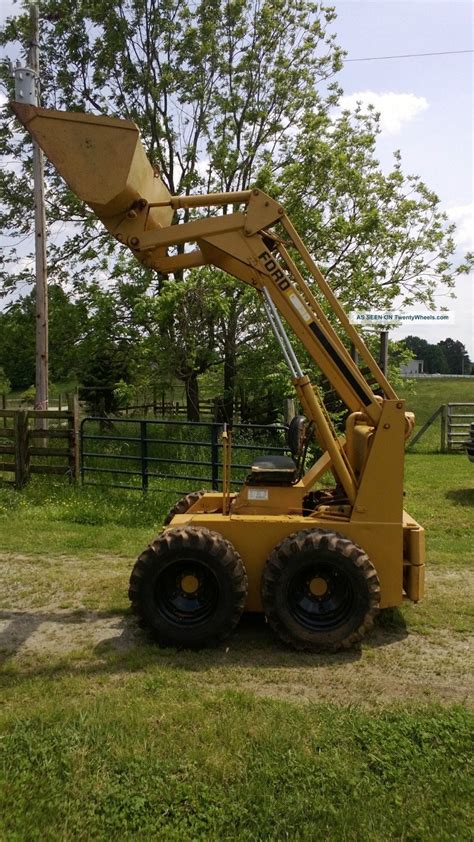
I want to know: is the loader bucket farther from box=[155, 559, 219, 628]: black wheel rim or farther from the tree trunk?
the tree trunk

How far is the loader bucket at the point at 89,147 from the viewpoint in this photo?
477 cm

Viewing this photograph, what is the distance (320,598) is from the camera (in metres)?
4.84

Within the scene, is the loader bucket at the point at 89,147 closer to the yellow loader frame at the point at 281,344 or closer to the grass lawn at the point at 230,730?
the yellow loader frame at the point at 281,344

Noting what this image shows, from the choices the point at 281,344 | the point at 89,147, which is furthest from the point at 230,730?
the point at 89,147

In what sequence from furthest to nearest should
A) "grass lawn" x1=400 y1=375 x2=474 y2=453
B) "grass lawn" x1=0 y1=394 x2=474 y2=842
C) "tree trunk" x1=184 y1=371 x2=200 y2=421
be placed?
"grass lawn" x1=400 y1=375 x2=474 y2=453
"tree trunk" x1=184 y1=371 x2=200 y2=421
"grass lawn" x1=0 y1=394 x2=474 y2=842

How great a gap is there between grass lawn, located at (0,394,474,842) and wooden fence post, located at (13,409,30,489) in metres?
4.69

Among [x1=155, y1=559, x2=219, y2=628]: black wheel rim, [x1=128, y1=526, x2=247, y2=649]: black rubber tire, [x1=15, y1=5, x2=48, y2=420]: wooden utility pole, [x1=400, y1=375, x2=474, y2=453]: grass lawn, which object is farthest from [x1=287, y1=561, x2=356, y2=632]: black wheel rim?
[x1=400, y1=375, x2=474, y2=453]: grass lawn

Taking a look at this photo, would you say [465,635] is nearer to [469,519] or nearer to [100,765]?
[100,765]

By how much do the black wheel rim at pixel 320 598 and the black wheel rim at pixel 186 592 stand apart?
0.60 m

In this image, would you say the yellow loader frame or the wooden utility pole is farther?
the wooden utility pole

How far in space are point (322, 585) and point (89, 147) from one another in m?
3.66

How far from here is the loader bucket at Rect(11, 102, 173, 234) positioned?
188 inches

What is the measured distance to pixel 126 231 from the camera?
522 cm

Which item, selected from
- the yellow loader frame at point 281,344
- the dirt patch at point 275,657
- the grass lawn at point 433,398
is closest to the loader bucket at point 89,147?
the yellow loader frame at point 281,344
